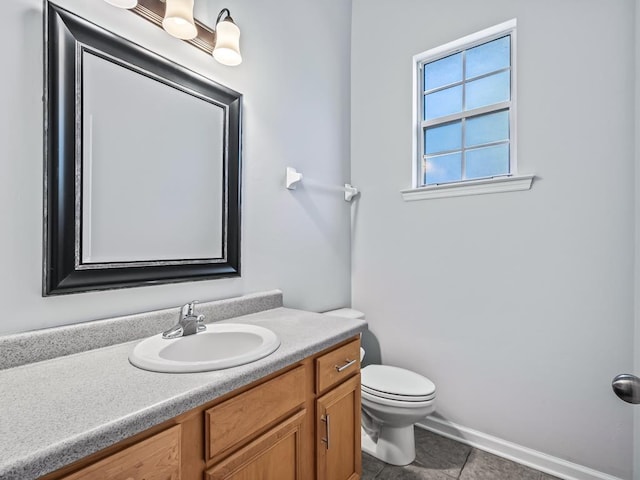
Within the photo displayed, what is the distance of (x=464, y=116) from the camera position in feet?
6.54

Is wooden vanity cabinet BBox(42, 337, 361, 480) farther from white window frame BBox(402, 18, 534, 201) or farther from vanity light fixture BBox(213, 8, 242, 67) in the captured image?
vanity light fixture BBox(213, 8, 242, 67)

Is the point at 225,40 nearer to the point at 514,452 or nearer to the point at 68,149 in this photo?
the point at 68,149

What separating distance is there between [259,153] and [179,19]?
→ 641 millimetres

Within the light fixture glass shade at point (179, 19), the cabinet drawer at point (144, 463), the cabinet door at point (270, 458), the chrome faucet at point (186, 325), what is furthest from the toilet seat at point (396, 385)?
the light fixture glass shade at point (179, 19)

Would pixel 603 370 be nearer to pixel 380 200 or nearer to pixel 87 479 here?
pixel 380 200

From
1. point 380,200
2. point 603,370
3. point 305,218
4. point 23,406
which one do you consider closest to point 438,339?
point 603,370

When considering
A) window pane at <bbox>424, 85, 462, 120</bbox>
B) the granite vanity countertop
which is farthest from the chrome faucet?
window pane at <bbox>424, 85, 462, 120</bbox>

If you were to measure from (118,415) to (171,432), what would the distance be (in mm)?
135

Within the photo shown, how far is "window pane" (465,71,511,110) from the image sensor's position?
1843 mm

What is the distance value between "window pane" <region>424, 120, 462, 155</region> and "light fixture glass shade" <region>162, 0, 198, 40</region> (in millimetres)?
1518

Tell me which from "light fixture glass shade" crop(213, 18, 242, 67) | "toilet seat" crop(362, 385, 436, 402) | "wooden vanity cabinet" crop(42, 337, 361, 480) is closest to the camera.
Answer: "wooden vanity cabinet" crop(42, 337, 361, 480)

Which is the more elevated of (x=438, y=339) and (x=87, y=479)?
(x=87, y=479)

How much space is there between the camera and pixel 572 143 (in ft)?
5.15

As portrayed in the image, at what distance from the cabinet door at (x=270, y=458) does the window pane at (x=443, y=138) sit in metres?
1.76
